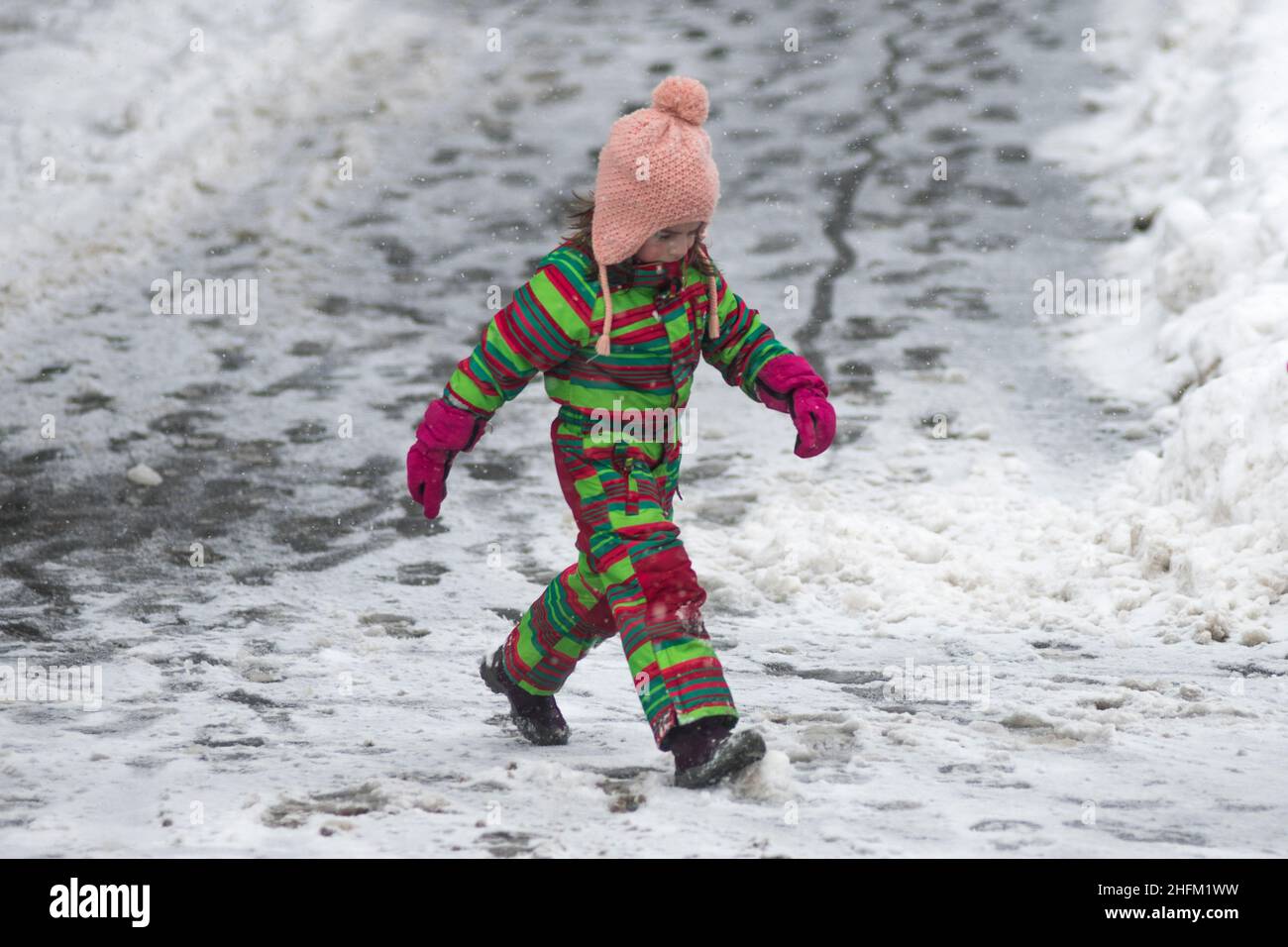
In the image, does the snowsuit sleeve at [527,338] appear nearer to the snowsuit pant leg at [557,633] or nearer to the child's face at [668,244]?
the child's face at [668,244]

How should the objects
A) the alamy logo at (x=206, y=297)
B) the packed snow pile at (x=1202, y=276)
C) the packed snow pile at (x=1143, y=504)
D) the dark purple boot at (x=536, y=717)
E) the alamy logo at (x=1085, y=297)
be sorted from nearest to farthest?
the dark purple boot at (x=536, y=717) < the packed snow pile at (x=1143, y=504) < the packed snow pile at (x=1202, y=276) < the alamy logo at (x=1085, y=297) < the alamy logo at (x=206, y=297)

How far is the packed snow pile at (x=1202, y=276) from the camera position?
4.86 metres

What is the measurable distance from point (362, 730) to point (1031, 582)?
2.26 m

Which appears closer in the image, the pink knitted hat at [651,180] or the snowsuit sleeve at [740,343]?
the pink knitted hat at [651,180]

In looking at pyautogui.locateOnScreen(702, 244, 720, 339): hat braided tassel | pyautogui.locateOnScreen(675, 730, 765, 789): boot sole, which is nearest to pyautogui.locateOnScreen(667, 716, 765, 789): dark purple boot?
pyautogui.locateOnScreen(675, 730, 765, 789): boot sole

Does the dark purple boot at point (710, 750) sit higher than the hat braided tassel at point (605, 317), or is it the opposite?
the hat braided tassel at point (605, 317)

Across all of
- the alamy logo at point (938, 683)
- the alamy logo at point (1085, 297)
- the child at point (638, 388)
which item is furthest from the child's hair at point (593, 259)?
the alamy logo at point (1085, 297)

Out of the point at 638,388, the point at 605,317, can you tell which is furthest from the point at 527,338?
the point at 638,388
